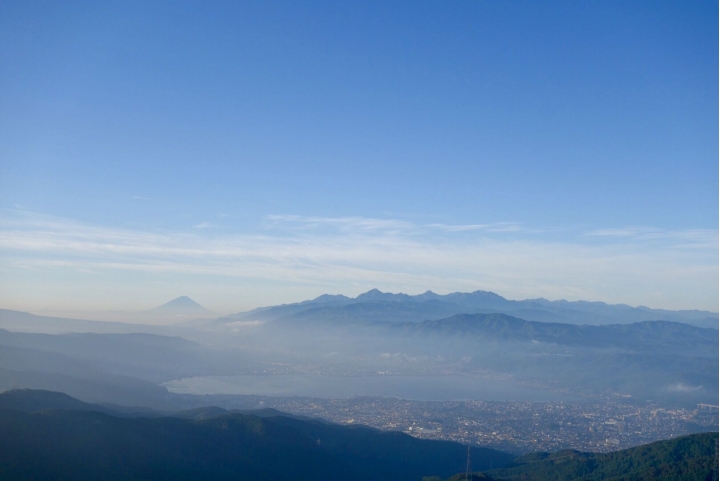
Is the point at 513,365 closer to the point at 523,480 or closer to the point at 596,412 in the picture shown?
the point at 596,412

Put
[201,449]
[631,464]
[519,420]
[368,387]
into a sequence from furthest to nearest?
[368,387] < [519,420] < [201,449] < [631,464]

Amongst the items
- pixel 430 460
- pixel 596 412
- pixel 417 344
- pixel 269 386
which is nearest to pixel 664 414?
pixel 596 412

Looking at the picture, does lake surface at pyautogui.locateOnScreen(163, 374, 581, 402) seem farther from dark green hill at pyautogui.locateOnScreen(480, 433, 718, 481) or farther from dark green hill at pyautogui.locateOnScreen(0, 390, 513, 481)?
dark green hill at pyautogui.locateOnScreen(480, 433, 718, 481)

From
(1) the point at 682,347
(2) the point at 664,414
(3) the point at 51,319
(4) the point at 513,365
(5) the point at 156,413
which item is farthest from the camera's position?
(1) the point at 682,347

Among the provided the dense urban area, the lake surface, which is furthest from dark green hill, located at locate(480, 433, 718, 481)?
the lake surface

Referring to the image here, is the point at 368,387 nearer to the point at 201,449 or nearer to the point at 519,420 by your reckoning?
the point at 519,420

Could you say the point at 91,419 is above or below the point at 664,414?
above

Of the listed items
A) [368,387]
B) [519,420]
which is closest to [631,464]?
[519,420]
